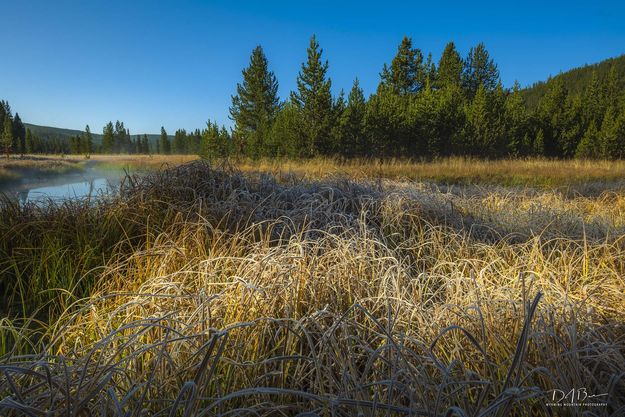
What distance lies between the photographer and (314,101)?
18.9m

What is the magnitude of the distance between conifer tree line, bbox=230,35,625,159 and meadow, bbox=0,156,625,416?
16.5 metres

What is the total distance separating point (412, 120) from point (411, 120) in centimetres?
7

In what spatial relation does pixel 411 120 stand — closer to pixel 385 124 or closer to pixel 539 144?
pixel 385 124

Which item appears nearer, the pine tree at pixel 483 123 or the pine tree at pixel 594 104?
the pine tree at pixel 483 123

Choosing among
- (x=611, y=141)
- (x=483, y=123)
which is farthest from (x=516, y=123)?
(x=611, y=141)

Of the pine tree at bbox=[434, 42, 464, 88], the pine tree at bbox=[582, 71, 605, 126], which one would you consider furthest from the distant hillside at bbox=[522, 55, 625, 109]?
the pine tree at bbox=[434, 42, 464, 88]

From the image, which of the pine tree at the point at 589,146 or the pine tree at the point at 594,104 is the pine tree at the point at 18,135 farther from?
the pine tree at the point at 594,104

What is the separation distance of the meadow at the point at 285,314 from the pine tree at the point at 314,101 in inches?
626

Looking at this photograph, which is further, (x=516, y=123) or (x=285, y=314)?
(x=516, y=123)

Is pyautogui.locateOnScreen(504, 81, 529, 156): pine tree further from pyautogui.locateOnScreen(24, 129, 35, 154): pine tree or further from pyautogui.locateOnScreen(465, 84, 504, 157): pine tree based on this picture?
pyautogui.locateOnScreen(24, 129, 35, 154): pine tree

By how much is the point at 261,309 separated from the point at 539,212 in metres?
4.12

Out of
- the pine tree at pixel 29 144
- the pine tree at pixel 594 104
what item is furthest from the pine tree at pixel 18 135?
the pine tree at pixel 594 104

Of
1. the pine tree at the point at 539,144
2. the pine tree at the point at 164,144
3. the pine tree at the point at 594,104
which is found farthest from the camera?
the pine tree at the point at 164,144

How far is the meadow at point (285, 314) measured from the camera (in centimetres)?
105
